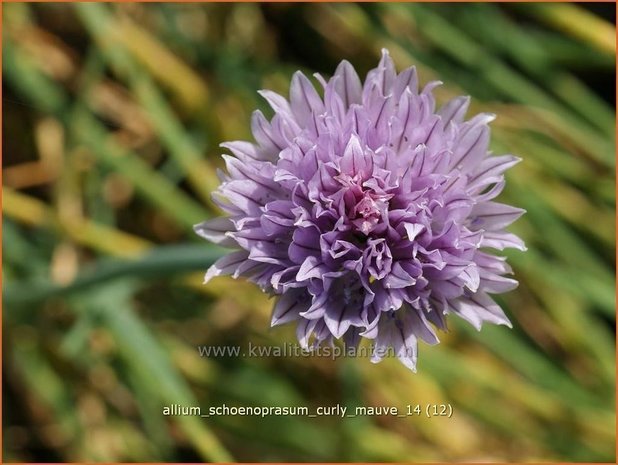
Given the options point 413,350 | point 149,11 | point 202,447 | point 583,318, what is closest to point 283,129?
point 413,350

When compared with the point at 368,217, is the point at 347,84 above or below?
above

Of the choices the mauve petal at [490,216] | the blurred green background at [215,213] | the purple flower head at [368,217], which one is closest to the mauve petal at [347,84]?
the purple flower head at [368,217]

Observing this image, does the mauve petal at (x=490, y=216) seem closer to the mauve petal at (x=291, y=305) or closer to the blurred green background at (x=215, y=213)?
the mauve petal at (x=291, y=305)

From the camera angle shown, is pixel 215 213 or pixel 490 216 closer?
pixel 490 216

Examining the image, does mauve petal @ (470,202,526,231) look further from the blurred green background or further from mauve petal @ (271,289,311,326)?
the blurred green background

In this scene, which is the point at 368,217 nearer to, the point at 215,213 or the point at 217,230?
the point at 217,230

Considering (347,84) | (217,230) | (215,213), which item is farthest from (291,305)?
(215,213)

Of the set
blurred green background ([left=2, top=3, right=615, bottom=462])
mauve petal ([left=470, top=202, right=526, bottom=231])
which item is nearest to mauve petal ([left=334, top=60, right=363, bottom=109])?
mauve petal ([left=470, top=202, right=526, bottom=231])
